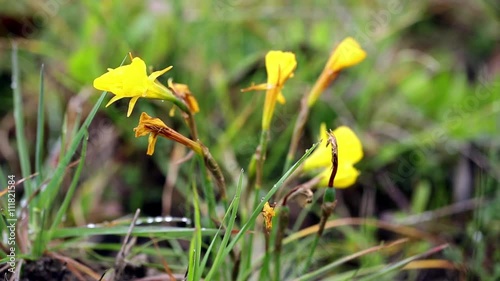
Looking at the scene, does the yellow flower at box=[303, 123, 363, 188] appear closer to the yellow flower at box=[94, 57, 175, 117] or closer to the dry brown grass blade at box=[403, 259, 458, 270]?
the yellow flower at box=[94, 57, 175, 117]

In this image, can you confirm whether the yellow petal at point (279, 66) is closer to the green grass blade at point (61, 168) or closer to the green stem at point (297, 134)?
the green stem at point (297, 134)

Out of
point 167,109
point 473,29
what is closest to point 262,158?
point 167,109

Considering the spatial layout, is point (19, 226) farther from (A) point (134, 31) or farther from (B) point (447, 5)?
(B) point (447, 5)

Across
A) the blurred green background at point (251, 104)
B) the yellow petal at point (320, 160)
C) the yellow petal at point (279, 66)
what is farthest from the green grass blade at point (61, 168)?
the blurred green background at point (251, 104)

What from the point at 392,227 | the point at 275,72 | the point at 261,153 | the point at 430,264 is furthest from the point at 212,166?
the point at 392,227

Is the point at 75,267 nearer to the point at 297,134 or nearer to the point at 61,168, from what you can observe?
the point at 61,168

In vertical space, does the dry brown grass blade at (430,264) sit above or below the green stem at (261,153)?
below
